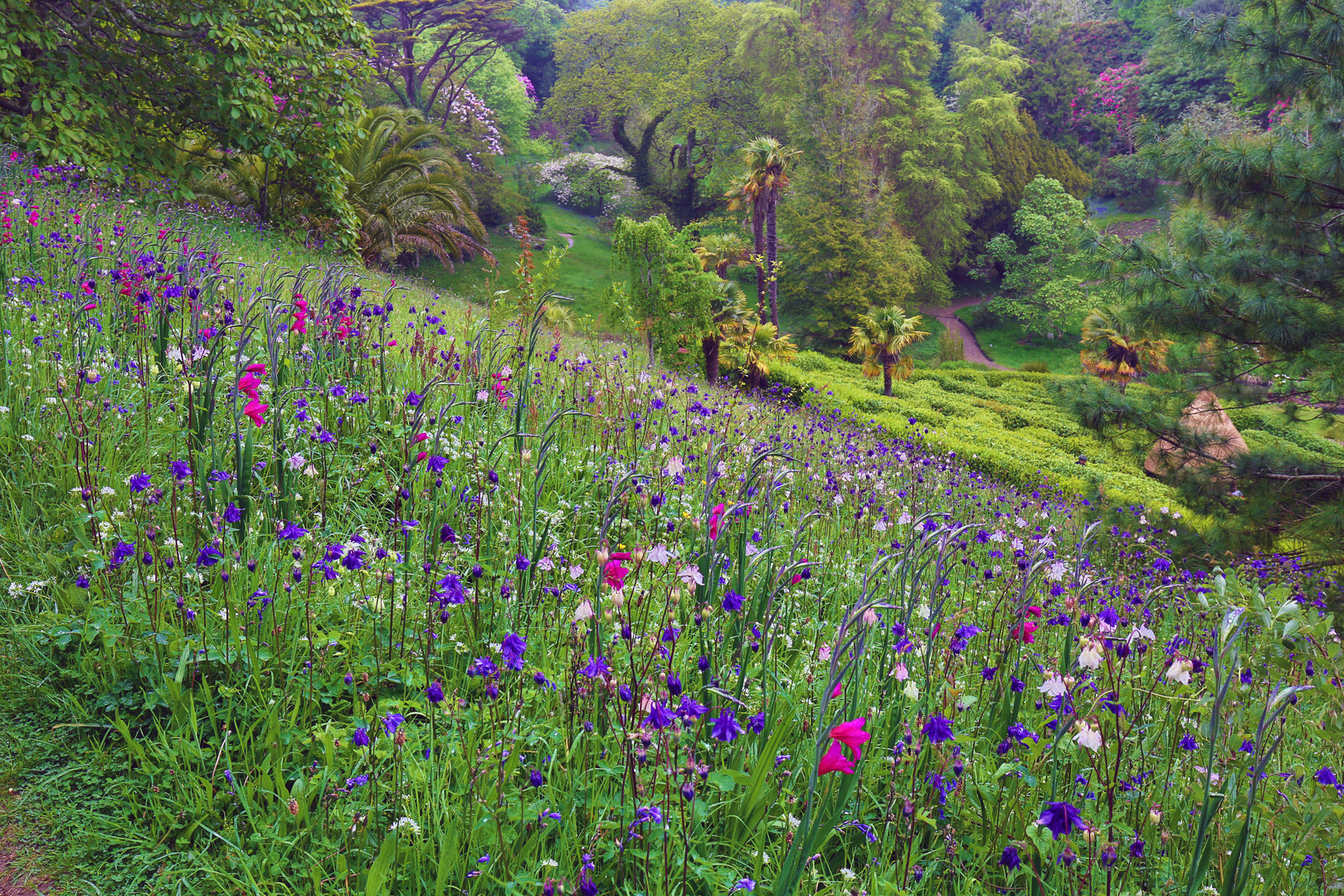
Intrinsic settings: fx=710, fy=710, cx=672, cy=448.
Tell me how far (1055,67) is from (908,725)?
47195mm

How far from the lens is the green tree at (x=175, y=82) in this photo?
8508 mm

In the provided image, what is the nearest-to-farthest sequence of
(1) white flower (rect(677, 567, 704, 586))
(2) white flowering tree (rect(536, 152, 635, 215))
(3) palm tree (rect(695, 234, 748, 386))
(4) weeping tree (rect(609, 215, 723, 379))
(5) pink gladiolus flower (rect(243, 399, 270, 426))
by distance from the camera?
1. (1) white flower (rect(677, 567, 704, 586))
2. (5) pink gladiolus flower (rect(243, 399, 270, 426))
3. (4) weeping tree (rect(609, 215, 723, 379))
4. (3) palm tree (rect(695, 234, 748, 386))
5. (2) white flowering tree (rect(536, 152, 635, 215))

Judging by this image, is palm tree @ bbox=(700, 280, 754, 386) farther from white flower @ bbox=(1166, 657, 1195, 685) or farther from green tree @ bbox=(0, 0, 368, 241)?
white flower @ bbox=(1166, 657, 1195, 685)

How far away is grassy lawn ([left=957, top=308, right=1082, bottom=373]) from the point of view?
31281mm

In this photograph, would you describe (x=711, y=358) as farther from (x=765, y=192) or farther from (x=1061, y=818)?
(x=1061, y=818)

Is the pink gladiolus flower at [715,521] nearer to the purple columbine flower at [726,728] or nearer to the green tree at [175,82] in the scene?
the purple columbine flower at [726,728]

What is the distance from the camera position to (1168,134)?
694 centimetres

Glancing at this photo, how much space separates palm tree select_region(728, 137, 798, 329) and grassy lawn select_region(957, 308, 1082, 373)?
12376 millimetres

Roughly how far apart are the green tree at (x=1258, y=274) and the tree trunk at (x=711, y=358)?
39.7 ft

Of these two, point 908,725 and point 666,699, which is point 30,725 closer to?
point 666,699

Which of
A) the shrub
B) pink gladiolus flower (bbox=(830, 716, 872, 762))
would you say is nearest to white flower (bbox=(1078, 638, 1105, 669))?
pink gladiolus flower (bbox=(830, 716, 872, 762))

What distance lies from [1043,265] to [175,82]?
1306 inches

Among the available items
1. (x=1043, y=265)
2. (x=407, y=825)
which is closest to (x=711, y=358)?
(x=407, y=825)

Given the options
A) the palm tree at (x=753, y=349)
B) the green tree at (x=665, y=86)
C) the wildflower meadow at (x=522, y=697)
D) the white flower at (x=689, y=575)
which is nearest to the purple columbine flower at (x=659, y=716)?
the wildflower meadow at (x=522, y=697)
